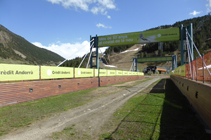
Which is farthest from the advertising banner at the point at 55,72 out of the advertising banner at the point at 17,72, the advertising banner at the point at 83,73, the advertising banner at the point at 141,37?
the advertising banner at the point at 141,37

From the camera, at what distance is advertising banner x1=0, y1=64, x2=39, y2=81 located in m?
8.64

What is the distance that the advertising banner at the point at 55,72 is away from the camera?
1142cm

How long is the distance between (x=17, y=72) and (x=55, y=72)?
3.41m

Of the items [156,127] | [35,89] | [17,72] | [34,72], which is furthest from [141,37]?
[156,127]

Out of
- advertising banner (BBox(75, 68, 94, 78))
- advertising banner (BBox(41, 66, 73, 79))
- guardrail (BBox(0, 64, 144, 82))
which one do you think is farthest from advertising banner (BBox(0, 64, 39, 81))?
advertising banner (BBox(75, 68, 94, 78))

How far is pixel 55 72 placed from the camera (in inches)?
495

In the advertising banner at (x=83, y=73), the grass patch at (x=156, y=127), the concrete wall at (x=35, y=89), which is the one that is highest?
the advertising banner at (x=83, y=73)

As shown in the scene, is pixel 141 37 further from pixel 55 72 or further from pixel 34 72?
pixel 34 72

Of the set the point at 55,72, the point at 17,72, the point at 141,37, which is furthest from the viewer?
the point at 141,37

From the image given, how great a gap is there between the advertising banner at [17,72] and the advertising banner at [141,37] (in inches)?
545

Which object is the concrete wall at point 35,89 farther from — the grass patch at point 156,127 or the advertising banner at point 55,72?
the grass patch at point 156,127

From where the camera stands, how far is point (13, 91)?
8.82 meters

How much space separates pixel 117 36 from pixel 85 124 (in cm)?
1850

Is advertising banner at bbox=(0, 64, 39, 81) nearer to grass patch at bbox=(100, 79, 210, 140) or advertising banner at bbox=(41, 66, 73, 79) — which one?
advertising banner at bbox=(41, 66, 73, 79)
